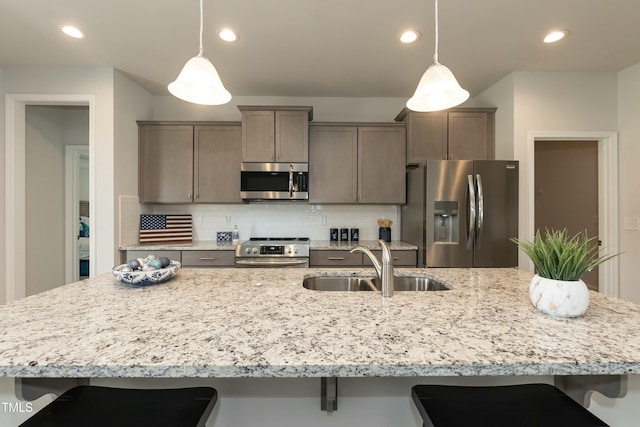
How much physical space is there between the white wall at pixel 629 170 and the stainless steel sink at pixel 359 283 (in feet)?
8.53

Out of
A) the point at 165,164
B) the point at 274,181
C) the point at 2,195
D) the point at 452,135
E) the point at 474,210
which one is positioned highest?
the point at 452,135

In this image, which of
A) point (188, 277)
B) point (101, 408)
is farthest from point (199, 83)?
point (101, 408)

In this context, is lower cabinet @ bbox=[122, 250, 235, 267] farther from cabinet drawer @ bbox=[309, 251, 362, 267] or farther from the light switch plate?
the light switch plate

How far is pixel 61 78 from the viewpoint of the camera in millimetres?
2863

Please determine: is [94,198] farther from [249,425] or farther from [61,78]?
[249,425]

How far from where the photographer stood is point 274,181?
3207 mm

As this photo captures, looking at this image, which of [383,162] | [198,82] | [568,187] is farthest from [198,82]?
[568,187]

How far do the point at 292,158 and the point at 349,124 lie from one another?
72 cm

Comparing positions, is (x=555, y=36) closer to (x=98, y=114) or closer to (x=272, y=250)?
(x=272, y=250)

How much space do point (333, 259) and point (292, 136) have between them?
53.4 inches

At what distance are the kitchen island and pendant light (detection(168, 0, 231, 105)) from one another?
0.97 metres

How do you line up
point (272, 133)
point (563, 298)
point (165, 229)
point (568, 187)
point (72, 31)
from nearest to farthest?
1. point (563, 298)
2. point (72, 31)
3. point (272, 133)
4. point (165, 229)
5. point (568, 187)

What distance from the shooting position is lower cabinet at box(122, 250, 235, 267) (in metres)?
2.98

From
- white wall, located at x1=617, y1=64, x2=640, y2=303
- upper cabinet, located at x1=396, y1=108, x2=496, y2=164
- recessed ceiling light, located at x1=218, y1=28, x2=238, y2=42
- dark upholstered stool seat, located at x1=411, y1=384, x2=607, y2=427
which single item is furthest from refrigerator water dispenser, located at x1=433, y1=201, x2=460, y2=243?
recessed ceiling light, located at x1=218, y1=28, x2=238, y2=42
